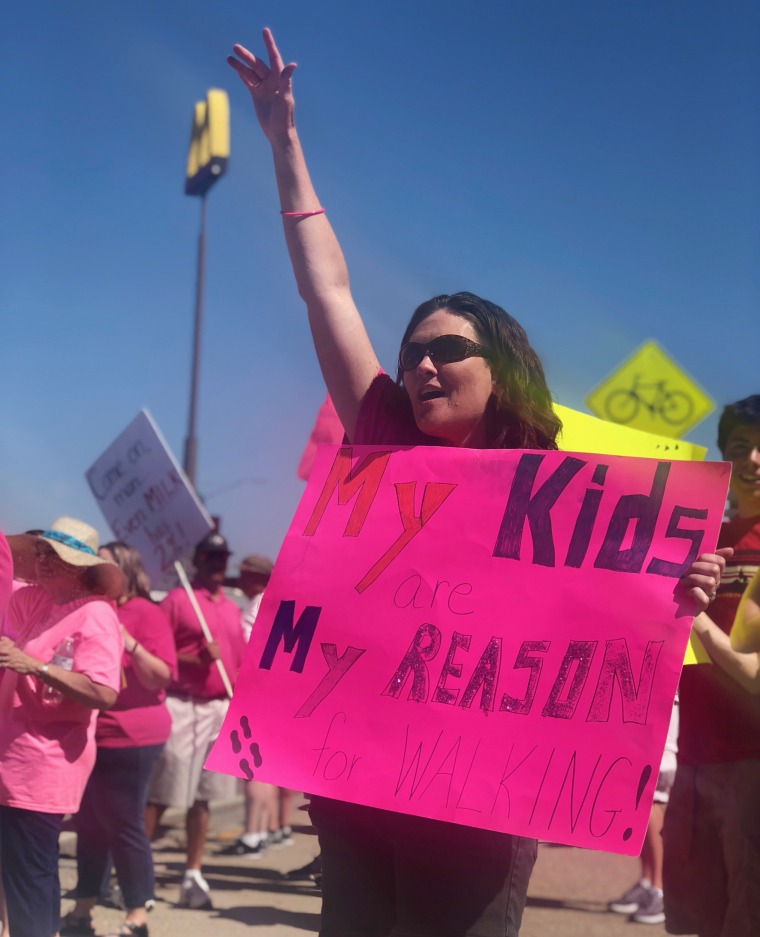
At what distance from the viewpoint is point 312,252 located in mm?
2285

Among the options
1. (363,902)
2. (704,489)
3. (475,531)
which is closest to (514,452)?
(475,531)

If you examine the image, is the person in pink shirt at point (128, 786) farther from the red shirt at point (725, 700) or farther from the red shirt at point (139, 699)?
the red shirt at point (725, 700)

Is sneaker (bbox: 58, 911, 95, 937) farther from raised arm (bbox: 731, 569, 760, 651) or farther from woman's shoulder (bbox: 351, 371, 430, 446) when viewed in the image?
woman's shoulder (bbox: 351, 371, 430, 446)

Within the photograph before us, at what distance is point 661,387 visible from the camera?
4.98m

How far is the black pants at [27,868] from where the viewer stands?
3697 millimetres

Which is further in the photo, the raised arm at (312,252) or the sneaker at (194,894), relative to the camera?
the sneaker at (194,894)

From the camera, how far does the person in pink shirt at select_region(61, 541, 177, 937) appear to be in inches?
209

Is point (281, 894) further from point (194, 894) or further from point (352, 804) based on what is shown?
point (352, 804)

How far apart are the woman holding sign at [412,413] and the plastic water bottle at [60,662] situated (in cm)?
205

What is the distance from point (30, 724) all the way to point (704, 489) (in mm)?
2722

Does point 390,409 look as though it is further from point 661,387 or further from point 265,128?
point 661,387

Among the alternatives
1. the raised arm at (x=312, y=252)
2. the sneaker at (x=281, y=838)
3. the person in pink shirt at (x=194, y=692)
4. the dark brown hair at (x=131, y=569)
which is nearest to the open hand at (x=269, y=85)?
the raised arm at (x=312, y=252)

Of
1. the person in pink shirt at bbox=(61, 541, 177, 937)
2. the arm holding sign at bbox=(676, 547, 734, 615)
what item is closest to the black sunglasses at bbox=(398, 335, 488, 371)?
the arm holding sign at bbox=(676, 547, 734, 615)

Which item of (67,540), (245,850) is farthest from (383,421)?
(245,850)
